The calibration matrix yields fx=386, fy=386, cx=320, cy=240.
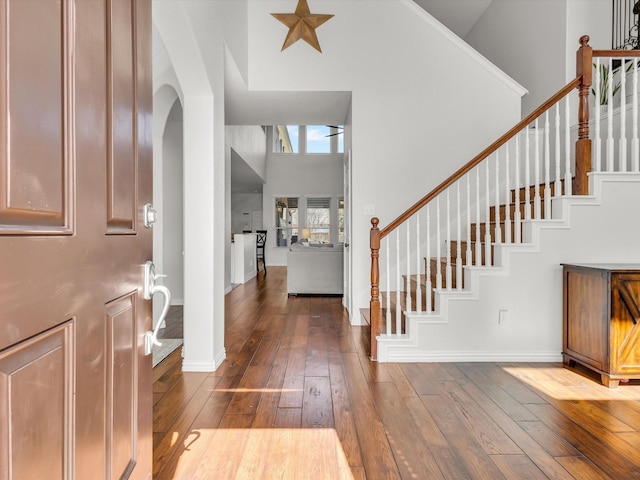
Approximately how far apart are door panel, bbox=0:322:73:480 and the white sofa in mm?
5734

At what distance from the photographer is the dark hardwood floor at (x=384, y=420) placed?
5.70 feet

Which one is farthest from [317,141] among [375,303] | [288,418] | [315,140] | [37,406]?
[37,406]

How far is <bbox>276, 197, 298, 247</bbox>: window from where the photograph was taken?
11.8m

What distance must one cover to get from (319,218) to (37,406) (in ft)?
37.0

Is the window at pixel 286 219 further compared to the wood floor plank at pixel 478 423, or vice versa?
the window at pixel 286 219

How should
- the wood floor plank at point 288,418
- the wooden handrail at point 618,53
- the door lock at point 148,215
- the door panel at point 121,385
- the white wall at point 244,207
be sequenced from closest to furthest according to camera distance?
the door panel at point 121,385
the door lock at point 148,215
the wood floor plank at point 288,418
the wooden handrail at point 618,53
the white wall at point 244,207

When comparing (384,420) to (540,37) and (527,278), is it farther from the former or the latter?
(540,37)

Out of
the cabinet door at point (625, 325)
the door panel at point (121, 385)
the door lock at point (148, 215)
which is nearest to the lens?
the door panel at point (121, 385)

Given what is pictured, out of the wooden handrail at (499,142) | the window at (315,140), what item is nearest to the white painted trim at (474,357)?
the wooden handrail at (499,142)

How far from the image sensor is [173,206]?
5.31 metres

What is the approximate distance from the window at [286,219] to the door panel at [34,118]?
36.5 feet

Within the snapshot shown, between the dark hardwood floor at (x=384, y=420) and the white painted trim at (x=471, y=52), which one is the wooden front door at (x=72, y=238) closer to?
the dark hardwood floor at (x=384, y=420)

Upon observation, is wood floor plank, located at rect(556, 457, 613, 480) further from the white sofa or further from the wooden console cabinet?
the white sofa

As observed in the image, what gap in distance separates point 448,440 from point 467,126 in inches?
141
